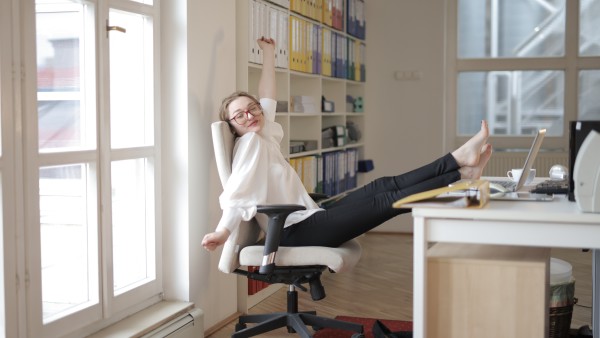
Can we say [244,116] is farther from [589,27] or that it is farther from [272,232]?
[589,27]

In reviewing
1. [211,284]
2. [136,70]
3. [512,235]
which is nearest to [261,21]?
[136,70]

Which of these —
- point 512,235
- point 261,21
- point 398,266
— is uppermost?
point 261,21

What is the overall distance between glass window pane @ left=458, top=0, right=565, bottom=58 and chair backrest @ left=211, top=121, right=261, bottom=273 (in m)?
3.85

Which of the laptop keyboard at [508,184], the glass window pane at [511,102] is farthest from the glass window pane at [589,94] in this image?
the laptop keyboard at [508,184]

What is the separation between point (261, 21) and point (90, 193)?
65.2 inches

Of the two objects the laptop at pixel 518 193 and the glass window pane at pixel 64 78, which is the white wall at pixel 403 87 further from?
the glass window pane at pixel 64 78

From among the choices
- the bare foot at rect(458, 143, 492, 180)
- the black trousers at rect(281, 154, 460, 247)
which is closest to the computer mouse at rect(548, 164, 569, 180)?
the bare foot at rect(458, 143, 492, 180)

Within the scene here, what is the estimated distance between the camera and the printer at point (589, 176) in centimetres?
232

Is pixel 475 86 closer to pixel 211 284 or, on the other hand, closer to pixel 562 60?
pixel 562 60

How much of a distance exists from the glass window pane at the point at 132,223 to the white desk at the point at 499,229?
4.75 feet

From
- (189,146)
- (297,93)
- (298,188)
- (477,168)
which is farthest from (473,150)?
(297,93)

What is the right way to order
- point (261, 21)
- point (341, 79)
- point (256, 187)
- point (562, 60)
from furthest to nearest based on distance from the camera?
point (562, 60), point (341, 79), point (261, 21), point (256, 187)

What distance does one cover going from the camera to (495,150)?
22.0 ft

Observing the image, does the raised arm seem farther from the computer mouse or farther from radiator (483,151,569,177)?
radiator (483,151,569,177)
